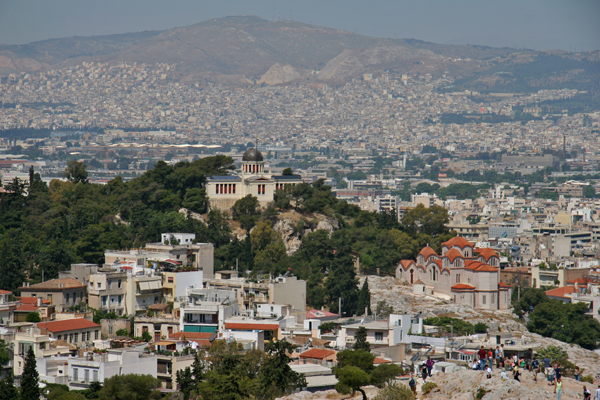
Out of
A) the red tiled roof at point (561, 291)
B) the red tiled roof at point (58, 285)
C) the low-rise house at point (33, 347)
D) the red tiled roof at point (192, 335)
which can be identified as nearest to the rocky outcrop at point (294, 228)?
the red tiled roof at point (561, 291)

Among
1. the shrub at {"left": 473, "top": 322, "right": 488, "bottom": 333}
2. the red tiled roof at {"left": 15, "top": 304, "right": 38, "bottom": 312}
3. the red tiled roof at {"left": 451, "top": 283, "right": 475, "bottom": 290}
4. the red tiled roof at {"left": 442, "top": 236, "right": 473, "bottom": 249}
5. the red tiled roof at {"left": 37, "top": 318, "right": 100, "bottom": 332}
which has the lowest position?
the shrub at {"left": 473, "top": 322, "right": 488, "bottom": 333}

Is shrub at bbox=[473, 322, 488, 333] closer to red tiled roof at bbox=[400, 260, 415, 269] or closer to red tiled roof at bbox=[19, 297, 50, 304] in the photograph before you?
red tiled roof at bbox=[400, 260, 415, 269]

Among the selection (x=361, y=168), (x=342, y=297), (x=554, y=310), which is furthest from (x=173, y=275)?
(x=361, y=168)

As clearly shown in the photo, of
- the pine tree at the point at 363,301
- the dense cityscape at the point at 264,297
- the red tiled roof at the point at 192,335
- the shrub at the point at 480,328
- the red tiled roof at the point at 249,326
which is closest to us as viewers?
the dense cityscape at the point at 264,297

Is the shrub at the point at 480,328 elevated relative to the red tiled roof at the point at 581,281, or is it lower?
lower

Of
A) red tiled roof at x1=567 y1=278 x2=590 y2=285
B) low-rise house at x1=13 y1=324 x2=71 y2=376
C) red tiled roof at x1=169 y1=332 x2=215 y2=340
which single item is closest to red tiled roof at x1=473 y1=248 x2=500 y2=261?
red tiled roof at x1=567 y1=278 x2=590 y2=285

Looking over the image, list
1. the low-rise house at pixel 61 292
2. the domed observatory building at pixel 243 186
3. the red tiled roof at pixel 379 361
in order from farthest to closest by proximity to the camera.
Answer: the domed observatory building at pixel 243 186, the low-rise house at pixel 61 292, the red tiled roof at pixel 379 361

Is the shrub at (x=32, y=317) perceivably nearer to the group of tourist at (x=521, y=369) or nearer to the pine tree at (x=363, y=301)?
the pine tree at (x=363, y=301)
